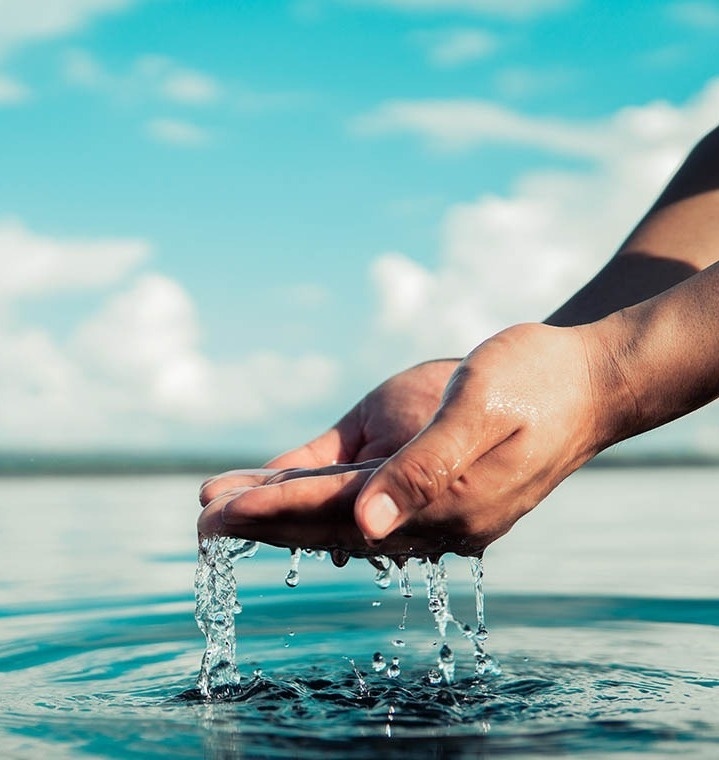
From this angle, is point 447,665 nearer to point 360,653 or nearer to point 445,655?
point 445,655

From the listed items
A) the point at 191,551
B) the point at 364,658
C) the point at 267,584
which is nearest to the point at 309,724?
the point at 364,658

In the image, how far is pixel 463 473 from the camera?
2.52 m

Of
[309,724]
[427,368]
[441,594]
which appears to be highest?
[427,368]

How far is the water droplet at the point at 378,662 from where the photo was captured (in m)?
3.30

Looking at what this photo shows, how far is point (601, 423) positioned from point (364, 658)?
118cm

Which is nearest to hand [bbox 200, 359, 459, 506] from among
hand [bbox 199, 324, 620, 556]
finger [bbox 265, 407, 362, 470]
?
finger [bbox 265, 407, 362, 470]

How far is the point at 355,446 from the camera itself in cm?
378

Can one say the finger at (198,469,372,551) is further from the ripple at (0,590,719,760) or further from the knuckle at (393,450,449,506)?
the ripple at (0,590,719,760)

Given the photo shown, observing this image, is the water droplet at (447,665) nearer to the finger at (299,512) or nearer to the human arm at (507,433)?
the human arm at (507,433)

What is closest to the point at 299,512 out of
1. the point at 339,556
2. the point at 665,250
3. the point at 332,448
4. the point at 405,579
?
the point at 339,556

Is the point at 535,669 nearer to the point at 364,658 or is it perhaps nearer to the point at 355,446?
the point at 364,658

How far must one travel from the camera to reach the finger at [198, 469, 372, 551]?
251 centimetres

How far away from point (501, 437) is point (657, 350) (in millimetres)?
520

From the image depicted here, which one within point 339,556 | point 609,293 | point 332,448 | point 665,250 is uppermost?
point 665,250
